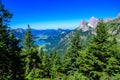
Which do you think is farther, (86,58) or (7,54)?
(86,58)

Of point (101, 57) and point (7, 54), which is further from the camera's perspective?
point (101, 57)

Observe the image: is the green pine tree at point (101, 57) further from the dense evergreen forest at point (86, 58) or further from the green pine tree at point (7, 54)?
the green pine tree at point (7, 54)

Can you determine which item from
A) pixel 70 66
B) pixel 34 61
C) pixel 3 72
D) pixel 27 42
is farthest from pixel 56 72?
pixel 3 72

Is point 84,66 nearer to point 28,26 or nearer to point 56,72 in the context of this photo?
point 28,26

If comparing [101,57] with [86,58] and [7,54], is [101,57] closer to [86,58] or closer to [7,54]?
[86,58]

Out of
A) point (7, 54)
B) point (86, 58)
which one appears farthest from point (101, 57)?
point (7, 54)

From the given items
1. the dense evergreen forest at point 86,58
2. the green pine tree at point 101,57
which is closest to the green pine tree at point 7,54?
the dense evergreen forest at point 86,58

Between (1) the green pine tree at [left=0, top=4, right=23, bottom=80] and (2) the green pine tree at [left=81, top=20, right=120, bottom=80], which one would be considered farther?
(2) the green pine tree at [left=81, top=20, right=120, bottom=80]

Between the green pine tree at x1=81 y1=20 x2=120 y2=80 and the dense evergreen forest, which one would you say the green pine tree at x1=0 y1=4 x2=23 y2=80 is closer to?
the dense evergreen forest

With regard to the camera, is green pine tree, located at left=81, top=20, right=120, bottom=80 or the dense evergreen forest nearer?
the dense evergreen forest

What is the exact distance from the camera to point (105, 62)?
36.6 metres

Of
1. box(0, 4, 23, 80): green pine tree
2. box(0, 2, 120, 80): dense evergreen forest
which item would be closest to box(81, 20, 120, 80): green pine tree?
box(0, 2, 120, 80): dense evergreen forest

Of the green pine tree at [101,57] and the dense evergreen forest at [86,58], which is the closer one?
the dense evergreen forest at [86,58]

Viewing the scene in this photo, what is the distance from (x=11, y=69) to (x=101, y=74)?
1272 cm
